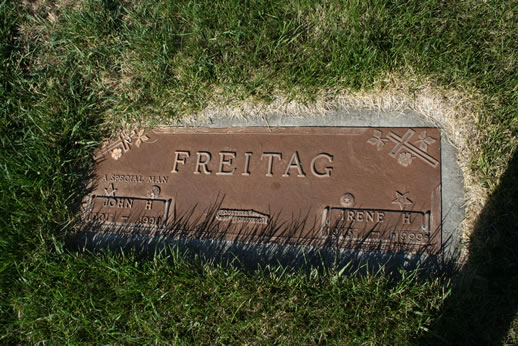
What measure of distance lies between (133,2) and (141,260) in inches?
77.4

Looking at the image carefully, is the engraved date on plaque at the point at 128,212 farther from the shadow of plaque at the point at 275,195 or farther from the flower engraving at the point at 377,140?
the flower engraving at the point at 377,140

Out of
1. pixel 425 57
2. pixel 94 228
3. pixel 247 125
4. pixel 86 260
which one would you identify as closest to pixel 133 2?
pixel 247 125

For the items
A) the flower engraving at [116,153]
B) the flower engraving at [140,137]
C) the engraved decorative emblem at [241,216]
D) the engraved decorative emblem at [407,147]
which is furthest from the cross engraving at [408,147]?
the flower engraving at [116,153]

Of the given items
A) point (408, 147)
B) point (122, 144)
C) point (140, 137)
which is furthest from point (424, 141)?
point (122, 144)

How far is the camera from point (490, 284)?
2.19m

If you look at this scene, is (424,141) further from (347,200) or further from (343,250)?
(343,250)

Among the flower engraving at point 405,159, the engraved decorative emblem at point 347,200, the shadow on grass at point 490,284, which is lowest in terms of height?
the shadow on grass at point 490,284

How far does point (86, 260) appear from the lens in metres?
2.62

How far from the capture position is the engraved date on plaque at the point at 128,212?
2633 mm

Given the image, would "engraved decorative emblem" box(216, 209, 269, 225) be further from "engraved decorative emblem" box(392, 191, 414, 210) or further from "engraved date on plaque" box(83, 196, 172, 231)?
"engraved decorative emblem" box(392, 191, 414, 210)

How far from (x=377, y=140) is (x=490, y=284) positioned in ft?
3.25

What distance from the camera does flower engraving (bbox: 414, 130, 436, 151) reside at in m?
2.37

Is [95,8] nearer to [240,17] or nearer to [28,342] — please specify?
[240,17]

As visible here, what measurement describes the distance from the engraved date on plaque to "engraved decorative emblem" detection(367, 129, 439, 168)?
4.50 feet
